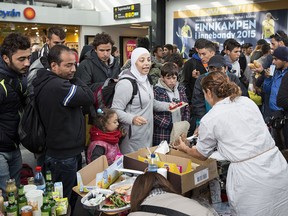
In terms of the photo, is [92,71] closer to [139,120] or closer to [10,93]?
[139,120]

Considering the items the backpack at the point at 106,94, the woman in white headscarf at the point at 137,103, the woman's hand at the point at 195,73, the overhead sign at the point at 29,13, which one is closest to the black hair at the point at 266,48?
the woman's hand at the point at 195,73

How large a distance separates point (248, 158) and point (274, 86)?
237 centimetres

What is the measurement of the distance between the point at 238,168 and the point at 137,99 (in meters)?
1.25

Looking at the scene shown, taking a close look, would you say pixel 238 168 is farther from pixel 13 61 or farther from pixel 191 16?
pixel 191 16

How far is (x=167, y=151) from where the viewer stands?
2949mm

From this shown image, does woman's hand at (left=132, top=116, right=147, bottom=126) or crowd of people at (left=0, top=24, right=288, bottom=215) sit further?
woman's hand at (left=132, top=116, right=147, bottom=126)

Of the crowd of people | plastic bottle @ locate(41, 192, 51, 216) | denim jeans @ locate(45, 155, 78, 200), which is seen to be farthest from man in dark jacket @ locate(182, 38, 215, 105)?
plastic bottle @ locate(41, 192, 51, 216)

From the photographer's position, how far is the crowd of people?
226 centimetres

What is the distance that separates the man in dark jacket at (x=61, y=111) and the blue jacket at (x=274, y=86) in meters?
2.62

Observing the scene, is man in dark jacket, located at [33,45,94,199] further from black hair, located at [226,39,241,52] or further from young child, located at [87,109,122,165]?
black hair, located at [226,39,241,52]

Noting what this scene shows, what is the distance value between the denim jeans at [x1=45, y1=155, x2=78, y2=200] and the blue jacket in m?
2.75

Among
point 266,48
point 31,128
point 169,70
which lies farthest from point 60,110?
point 266,48

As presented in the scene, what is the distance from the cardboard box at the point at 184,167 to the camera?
238 centimetres

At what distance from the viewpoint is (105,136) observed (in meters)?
2.97
